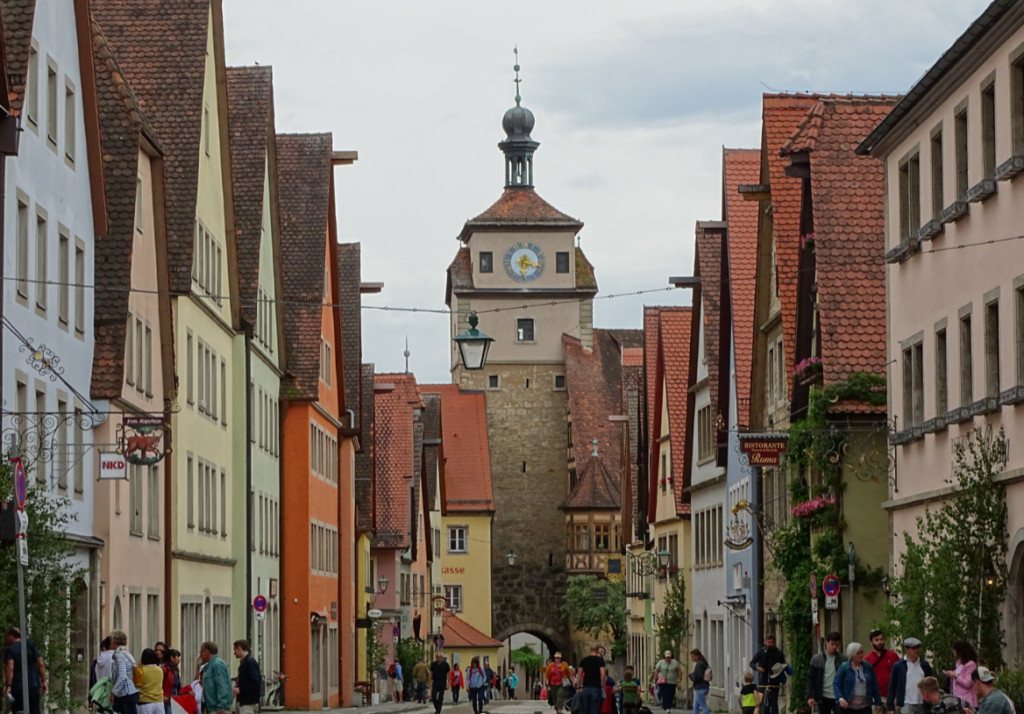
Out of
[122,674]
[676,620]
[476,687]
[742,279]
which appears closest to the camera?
[122,674]

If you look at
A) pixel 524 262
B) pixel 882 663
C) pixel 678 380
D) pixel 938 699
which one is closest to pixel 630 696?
pixel 882 663

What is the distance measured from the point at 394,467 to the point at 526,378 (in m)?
32.6

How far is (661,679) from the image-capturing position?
139 feet

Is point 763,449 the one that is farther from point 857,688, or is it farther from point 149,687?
point 149,687

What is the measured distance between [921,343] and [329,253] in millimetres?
26930

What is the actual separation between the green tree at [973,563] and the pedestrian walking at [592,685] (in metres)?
8.05

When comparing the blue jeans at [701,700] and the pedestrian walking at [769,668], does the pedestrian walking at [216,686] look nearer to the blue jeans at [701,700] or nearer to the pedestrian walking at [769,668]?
the pedestrian walking at [769,668]

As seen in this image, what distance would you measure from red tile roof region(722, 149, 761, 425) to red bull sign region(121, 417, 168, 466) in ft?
49.5

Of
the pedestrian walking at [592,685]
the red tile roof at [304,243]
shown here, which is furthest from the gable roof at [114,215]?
the red tile roof at [304,243]

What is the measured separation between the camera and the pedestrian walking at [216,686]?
858 inches

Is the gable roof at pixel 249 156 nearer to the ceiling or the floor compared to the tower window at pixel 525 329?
nearer to the floor

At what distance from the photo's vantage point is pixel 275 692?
144 feet

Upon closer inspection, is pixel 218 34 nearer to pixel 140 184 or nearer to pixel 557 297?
pixel 140 184

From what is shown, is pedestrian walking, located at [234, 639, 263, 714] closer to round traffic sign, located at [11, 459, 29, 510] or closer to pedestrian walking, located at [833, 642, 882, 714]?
pedestrian walking, located at [833, 642, 882, 714]
